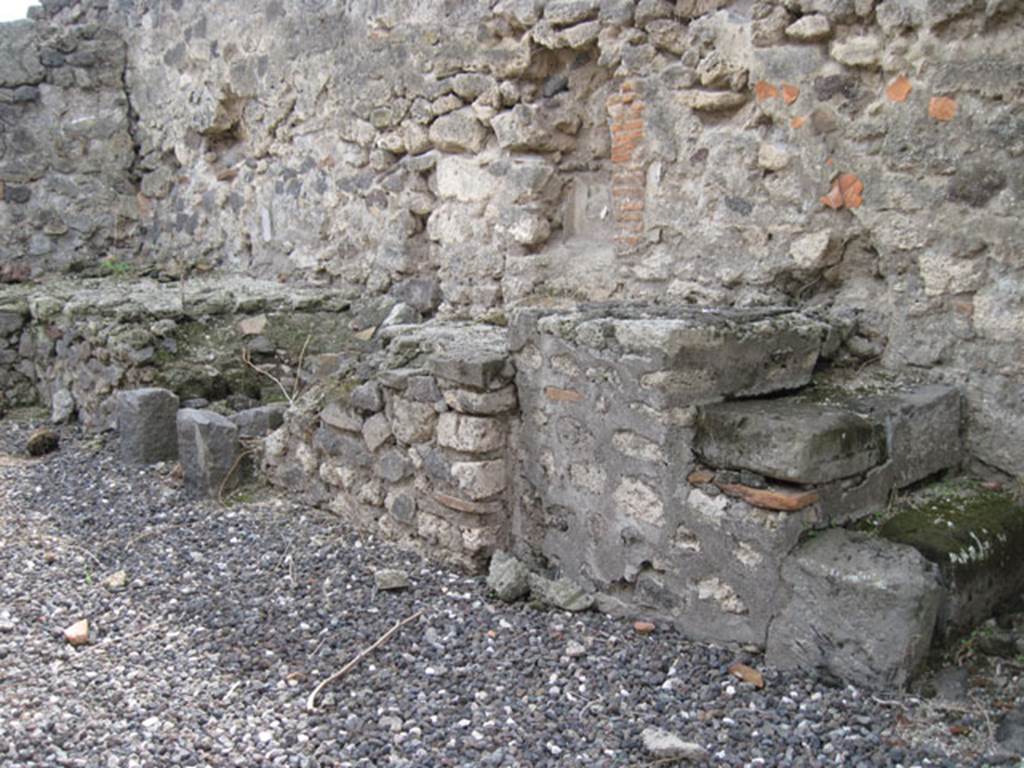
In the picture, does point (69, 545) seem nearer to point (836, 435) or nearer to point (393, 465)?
point (393, 465)

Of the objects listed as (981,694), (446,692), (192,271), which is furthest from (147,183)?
(981,694)

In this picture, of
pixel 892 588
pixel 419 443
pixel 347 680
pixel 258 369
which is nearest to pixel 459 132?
pixel 258 369

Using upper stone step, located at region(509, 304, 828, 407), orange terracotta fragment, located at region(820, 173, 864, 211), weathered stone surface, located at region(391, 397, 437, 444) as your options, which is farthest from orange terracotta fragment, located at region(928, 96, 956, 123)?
weathered stone surface, located at region(391, 397, 437, 444)

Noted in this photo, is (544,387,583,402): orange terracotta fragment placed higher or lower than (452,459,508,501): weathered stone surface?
higher

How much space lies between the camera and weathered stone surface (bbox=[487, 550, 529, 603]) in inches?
131

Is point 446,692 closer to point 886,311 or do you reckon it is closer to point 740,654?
point 740,654

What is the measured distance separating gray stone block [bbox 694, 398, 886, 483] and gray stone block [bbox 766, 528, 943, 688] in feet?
0.71

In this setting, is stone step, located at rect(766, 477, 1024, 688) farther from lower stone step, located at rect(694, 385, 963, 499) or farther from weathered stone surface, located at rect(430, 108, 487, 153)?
weathered stone surface, located at rect(430, 108, 487, 153)

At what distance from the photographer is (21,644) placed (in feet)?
10.2

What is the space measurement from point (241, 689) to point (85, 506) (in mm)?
1936

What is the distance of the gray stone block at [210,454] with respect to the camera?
4.41 metres

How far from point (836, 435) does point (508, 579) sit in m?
1.22

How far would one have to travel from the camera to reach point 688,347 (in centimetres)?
292

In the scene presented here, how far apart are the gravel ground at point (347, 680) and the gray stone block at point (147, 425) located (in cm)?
Answer: 98
